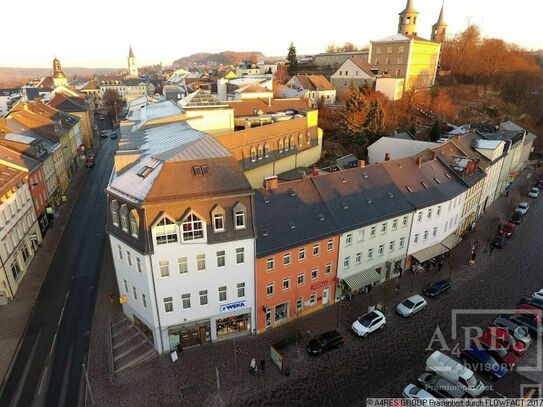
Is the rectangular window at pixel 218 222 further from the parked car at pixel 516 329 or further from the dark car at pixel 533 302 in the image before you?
the dark car at pixel 533 302

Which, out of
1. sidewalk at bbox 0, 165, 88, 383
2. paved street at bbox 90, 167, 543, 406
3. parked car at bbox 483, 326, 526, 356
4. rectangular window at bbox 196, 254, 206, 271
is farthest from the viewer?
sidewalk at bbox 0, 165, 88, 383

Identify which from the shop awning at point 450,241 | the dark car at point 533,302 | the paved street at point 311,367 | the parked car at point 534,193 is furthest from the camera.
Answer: the parked car at point 534,193

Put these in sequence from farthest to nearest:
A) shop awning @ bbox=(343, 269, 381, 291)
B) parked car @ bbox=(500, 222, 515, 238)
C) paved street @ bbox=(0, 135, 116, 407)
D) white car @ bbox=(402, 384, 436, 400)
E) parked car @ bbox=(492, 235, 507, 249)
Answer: parked car @ bbox=(500, 222, 515, 238), parked car @ bbox=(492, 235, 507, 249), shop awning @ bbox=(343, 269, 381, 291), paved street @ bbox=(0, 135, 116, 407), white car @ bbox=(402, 384, 436, 400)

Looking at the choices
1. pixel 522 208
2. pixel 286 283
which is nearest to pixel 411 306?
pixel 286 283

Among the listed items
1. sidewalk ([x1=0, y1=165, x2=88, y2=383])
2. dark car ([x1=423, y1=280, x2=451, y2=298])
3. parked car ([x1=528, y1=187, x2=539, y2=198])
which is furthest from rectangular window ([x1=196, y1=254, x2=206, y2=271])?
parked car ([x1=528, y1=187, x2=539, y2=198])

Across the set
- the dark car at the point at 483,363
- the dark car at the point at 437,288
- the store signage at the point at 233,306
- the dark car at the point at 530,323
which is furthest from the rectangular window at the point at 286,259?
the dark car at the point at 530,323

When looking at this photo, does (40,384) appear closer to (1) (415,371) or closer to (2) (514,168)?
(1) (415,371)

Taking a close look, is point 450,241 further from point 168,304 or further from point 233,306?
point 168,304

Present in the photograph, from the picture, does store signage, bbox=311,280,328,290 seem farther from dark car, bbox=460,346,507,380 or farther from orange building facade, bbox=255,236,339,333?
dark car, bbox=460,346,507,380
